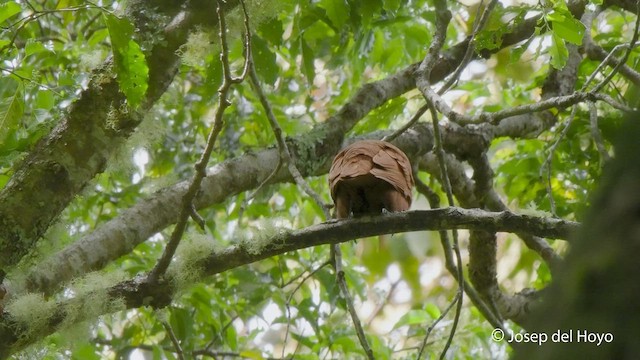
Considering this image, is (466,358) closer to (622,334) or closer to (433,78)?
(433,78)

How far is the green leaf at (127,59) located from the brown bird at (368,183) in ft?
1.81

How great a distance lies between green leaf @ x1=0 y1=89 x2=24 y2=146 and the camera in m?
2.17

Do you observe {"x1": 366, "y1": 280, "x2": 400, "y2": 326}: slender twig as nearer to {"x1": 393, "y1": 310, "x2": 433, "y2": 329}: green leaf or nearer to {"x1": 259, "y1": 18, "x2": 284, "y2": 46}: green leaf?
{"x1": 393, "y1": 310, "x2": 433, "y2": 329}: green leaf

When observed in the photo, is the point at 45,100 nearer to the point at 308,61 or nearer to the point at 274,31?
the point at 274,31

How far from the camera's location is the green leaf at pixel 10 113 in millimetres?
2166

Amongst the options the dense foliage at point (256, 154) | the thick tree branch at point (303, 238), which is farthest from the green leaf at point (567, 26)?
the thick tree branch at point (303, 238)

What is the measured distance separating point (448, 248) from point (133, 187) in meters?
1.51

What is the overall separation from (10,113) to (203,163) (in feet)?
2.62

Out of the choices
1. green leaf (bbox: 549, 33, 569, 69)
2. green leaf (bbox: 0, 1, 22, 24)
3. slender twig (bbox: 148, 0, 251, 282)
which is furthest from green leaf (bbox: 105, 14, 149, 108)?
green leaf (bbox: 549, 33, 569, 69)

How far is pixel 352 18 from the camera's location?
2514 mm

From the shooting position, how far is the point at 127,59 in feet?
6.05

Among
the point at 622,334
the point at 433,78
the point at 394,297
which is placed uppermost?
the point at 394,297

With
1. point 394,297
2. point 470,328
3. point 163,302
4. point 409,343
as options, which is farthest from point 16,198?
point 394,297

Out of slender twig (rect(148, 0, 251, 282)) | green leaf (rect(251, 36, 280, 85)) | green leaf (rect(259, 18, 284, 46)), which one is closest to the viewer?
slender twig (rect(148, 0, 251, 282))
